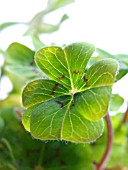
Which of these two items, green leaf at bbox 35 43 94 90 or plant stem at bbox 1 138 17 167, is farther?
plant stem at bbox 1 138 17 167

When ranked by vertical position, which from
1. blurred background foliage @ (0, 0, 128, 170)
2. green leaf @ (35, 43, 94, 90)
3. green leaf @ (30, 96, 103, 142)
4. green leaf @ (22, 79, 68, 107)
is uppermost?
green leaf @ (35, 43, 94, 90)

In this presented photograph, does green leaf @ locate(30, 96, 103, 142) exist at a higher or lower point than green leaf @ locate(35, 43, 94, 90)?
lower

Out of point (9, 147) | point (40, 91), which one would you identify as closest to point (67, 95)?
point (40, 91)

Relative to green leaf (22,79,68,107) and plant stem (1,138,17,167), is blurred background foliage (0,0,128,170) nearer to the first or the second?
plant stem (1,138,17,167)

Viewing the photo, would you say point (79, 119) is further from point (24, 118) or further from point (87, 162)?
point (87, 162)

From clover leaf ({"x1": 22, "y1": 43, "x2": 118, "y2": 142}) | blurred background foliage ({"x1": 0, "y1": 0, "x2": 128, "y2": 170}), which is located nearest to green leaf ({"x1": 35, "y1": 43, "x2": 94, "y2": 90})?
clover leaf ({"x1": 22, "y1": 43, "x2": 118, "y2": 142})

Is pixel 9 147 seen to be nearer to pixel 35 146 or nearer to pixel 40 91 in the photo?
pixel 35 146

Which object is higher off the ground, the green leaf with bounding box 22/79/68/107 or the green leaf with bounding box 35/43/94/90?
the green leaf with bounding box 35/43/94/90

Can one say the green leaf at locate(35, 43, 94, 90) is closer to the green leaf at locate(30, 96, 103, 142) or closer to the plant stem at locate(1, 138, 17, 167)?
the green leaf at locate(30, 96, 103, 142)

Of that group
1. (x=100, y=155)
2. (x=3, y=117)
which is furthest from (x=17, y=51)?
(x=100, y=155)

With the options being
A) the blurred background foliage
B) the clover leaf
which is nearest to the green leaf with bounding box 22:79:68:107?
the clover leaf
